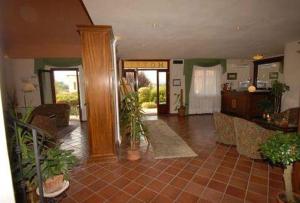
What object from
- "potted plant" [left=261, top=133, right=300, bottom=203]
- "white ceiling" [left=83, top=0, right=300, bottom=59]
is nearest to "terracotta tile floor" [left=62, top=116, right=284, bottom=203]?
"potted plant" [left=261, top=133, right=300, bottom=203]

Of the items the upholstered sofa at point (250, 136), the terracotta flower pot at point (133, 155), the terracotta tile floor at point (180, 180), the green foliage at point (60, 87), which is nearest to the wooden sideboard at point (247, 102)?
the terracotta tile floor at point (180, 180)

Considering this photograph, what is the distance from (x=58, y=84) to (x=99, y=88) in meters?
4.98

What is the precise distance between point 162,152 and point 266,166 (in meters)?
1.87

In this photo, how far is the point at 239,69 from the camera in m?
8.08

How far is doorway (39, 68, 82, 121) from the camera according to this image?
6.63 metres

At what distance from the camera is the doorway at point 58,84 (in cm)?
663

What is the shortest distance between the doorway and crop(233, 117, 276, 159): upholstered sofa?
18.8 ft

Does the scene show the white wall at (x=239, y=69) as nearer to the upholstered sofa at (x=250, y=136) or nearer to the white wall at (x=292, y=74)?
the white wall at (x=292, y=74)

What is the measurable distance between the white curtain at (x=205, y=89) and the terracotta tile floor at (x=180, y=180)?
452 cm

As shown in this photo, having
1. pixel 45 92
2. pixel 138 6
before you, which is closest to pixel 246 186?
pixel 138 6

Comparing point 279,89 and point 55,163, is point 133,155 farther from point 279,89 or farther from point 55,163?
point 279,89

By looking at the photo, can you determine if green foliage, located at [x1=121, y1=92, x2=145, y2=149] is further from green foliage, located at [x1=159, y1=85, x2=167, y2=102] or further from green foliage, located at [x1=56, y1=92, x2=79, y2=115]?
green foliage, located at [x1=56, y1=92, x2=79, y2=115]

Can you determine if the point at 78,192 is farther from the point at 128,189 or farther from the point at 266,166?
the point at 266,166

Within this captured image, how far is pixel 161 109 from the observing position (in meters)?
7.96
